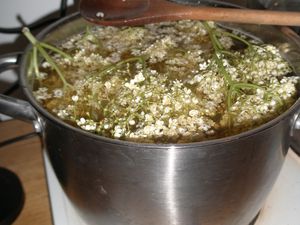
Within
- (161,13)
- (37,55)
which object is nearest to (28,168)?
(37,55)

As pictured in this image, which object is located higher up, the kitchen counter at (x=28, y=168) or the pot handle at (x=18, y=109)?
the pot handle at (x=18, y=109)

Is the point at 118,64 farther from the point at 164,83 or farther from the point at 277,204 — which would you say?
the point at 277,204

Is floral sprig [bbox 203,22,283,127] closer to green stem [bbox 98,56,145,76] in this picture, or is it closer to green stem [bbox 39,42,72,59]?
green stem [bbox 98,56,145,76]

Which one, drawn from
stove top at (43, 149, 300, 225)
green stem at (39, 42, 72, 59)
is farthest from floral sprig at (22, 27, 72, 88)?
stove top at (43, 149, 300, 225)

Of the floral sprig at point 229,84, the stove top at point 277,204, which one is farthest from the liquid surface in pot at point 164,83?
the stove top at point 277,204

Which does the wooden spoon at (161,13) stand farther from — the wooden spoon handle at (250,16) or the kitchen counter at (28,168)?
the kitchen counter at (28,168)

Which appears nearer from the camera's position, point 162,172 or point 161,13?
point 162,172
